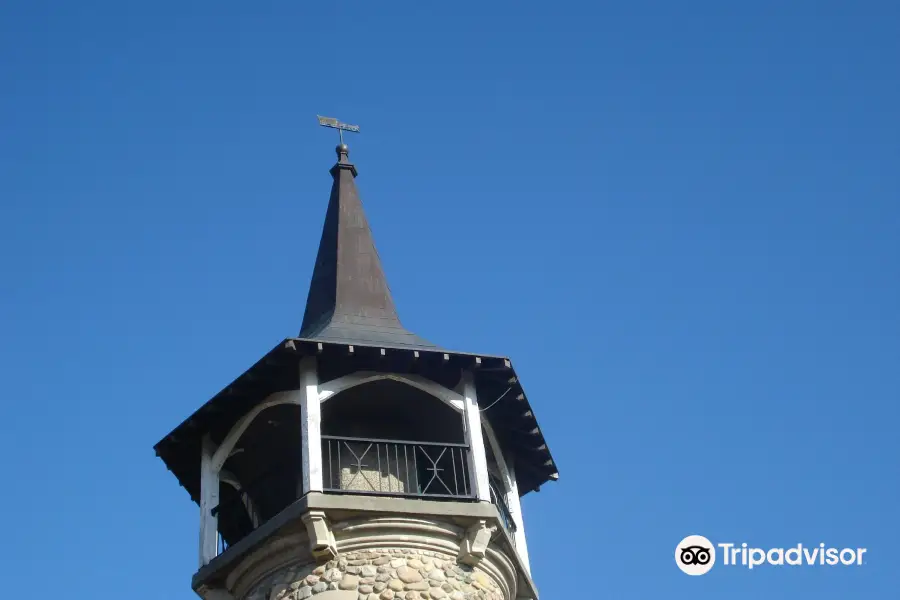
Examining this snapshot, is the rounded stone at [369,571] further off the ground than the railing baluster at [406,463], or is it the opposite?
the railing baluster at [406,463]

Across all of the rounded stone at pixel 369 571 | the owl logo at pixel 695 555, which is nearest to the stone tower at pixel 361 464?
the rounded stone at pixel 369 571

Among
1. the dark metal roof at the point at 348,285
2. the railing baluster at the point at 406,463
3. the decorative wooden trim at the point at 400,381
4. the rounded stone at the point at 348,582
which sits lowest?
the rounded stone at the point at 348,582

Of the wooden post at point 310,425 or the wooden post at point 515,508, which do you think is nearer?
the wooden post at point 310,425

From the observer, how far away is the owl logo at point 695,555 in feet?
62.2

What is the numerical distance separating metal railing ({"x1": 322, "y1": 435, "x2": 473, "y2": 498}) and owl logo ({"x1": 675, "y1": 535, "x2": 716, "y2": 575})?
12.2 ft

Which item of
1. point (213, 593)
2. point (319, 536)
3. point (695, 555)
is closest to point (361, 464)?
point (319, 536)

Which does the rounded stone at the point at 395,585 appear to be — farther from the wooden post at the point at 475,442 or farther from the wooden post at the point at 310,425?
the wooden post at the point at 475,442

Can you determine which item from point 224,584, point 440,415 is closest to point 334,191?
point 440,415

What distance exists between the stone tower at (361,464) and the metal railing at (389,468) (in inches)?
1.0

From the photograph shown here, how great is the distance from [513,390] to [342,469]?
103 inches

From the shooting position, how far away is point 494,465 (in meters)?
18.8

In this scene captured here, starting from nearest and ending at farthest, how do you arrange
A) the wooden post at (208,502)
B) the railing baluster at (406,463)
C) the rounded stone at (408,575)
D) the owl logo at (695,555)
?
the rounded stone at (408,575)
the railing baluster at (406,463)
the wooden post at (208,502)
the owl logo at (695,555)

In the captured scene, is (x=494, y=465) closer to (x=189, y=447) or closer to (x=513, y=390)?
(x=513, y=390)

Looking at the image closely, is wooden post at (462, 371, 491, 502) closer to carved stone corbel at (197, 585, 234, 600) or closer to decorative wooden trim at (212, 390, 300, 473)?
decorative wooden trim at (212, 390, 300, 473)
